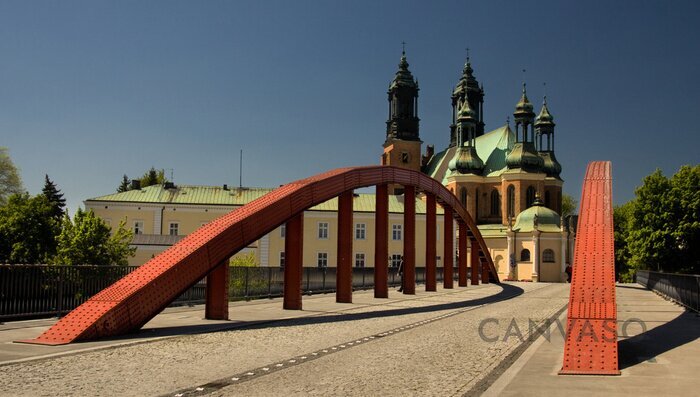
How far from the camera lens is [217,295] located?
1830 cm

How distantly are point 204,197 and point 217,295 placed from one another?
160ft

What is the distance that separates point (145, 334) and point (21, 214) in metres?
44.1

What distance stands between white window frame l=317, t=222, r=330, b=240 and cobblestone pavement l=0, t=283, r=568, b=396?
4690 centimetres

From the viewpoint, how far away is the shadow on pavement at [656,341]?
458 inches

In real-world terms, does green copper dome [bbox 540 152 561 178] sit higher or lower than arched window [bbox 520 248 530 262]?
higher

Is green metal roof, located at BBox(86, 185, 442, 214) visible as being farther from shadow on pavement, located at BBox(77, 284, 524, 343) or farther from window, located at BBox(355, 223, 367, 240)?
shadow on pavement, located at BBox(77, 284, 524, 343)

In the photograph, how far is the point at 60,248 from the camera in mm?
51781

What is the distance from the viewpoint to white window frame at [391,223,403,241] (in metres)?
66.6

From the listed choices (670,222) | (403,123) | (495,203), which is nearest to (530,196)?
(495,203)

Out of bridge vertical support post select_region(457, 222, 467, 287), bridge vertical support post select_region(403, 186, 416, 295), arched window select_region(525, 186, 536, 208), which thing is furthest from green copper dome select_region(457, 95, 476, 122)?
bridge vertical support post select_region(403, 186, 416, 295)

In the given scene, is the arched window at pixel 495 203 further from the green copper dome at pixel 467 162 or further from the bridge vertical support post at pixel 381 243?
the bridge vertical support post at pixel 381 243

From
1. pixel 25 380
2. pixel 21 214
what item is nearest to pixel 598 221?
pixel 25 380

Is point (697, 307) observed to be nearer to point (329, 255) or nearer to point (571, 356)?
point (571, 356)

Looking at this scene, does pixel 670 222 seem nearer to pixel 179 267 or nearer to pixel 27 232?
pixel 179 267
